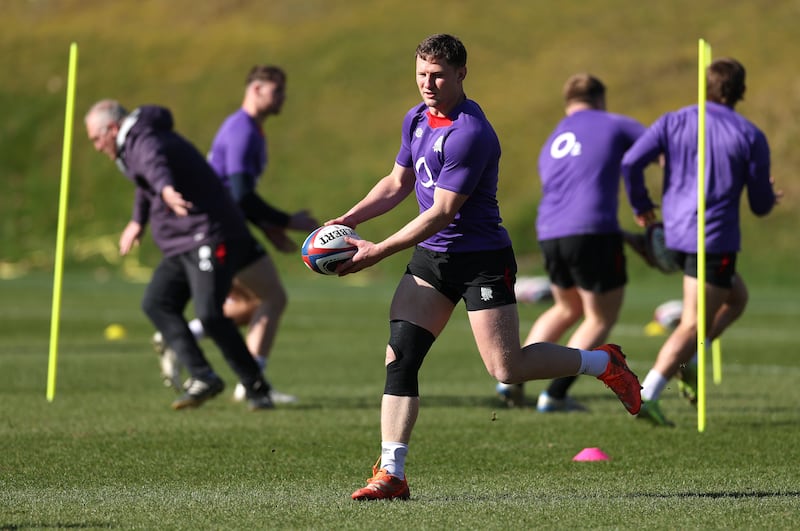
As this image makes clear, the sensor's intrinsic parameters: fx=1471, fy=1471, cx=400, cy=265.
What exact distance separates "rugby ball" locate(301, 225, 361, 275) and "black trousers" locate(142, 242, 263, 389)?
153 inches

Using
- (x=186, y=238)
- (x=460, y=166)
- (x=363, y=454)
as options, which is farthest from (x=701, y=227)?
(x=186, y=238)

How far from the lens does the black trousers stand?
33.2 ft

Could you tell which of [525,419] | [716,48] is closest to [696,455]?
[525,419]

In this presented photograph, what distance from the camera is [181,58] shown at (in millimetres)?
53219

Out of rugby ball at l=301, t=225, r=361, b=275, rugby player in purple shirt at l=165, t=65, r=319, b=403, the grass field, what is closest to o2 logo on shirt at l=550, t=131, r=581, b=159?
the grass field

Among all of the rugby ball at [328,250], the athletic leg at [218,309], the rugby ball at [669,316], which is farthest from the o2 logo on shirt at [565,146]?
the rugby ball at [669,316]

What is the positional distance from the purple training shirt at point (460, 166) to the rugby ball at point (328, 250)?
0.44 meters

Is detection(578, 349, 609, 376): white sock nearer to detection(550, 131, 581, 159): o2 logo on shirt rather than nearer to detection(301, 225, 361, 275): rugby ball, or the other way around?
detection(301, 225, 361, 275): rugby ball

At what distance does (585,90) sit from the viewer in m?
10.4

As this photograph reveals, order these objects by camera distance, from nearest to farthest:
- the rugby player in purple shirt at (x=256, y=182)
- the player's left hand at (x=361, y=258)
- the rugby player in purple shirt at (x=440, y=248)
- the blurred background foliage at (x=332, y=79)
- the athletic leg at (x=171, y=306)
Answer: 1. the player's left hand at (x=361, y=258)
2. the rugby player in purple shirt at (x=440, y=248)
3. the athletic leg at (x=171, y=306)
4. the rugby player in purple shirt at (x=256, y=182)
5. the blurred background foliage at (x=332, y=79)

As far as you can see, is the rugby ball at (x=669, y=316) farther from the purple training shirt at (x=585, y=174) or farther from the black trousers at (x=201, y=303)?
the black trousers at (x=201, y=303)

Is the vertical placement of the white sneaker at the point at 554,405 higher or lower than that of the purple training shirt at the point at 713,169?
lower

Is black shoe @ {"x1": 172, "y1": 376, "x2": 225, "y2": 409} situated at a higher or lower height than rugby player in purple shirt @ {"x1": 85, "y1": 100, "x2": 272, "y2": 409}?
lower

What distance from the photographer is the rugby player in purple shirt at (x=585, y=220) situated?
1009 cm
